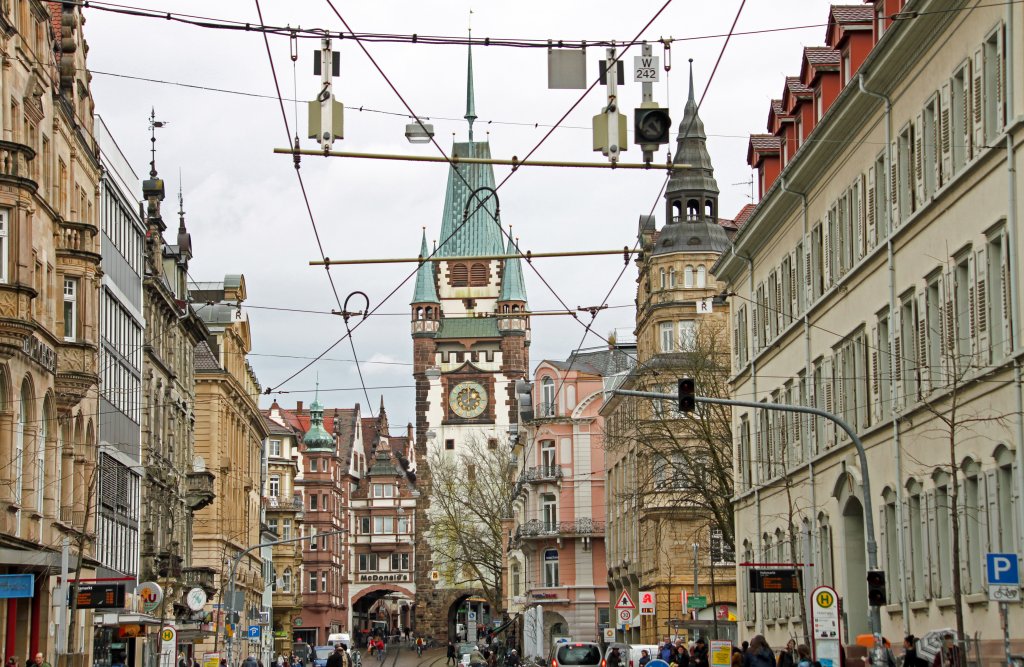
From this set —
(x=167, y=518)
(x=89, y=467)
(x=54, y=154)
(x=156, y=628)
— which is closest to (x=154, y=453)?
(x=167, y=518)

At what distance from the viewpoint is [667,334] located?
6281cm

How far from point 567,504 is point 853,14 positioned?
200 ft

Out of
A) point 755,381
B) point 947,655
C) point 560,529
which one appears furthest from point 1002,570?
point 560,529

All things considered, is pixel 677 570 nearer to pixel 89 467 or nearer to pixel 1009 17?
pixel 89 467

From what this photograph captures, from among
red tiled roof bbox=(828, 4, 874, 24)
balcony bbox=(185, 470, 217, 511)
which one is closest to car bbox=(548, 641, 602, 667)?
red tiled roof bbox=(828, 4, 874, 24)

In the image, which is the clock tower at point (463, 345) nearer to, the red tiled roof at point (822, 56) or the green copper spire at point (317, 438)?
the green copper spire at point (317, 438)

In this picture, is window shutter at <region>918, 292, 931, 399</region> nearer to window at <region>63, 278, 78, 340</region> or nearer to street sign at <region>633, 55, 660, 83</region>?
street sign at <region>633, 55, 660, 83</region>

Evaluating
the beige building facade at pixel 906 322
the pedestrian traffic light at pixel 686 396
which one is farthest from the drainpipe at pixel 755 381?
the pedestrian traffic light at pixel 686 396

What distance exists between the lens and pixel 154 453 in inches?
2210

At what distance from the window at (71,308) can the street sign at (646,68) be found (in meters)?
20.1

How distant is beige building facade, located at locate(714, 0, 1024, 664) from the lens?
23547mm

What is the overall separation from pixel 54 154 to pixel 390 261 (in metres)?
12.8

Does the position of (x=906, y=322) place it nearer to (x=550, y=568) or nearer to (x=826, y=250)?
(x=826, y=250)

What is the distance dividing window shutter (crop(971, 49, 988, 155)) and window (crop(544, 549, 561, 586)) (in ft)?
227
